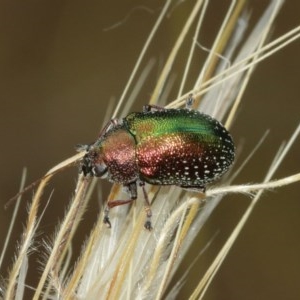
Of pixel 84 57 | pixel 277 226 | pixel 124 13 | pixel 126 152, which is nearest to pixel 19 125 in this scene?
pixel 84 57

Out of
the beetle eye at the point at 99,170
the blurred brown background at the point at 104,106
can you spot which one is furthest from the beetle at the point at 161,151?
the blurred brown background at the point at 104,106

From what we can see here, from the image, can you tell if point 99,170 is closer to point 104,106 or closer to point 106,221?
point 106,221

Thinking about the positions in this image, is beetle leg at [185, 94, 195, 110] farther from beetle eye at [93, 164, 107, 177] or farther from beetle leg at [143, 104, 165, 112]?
beetle eye at [93, 164, 107, 177]

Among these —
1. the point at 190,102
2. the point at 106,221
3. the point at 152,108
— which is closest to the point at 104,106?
the point at 152,108

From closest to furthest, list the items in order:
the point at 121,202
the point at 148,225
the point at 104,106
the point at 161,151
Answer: the point at 148,225
the point at 121,202
the point at 161,151
the point at 104,106

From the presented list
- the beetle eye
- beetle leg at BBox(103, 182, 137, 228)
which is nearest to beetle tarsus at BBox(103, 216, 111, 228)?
beetle leg at BBox(103, 182, 137, 228)

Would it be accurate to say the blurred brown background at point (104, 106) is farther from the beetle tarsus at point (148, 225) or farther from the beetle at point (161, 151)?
the beetle tarsus at point (148, 225)
